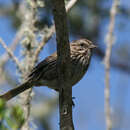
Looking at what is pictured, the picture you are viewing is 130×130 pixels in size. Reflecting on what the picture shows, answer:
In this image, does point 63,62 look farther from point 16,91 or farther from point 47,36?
point 47,36

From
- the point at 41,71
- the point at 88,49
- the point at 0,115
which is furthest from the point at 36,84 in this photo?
the point at 0,115

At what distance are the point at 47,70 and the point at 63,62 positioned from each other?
1.43 m

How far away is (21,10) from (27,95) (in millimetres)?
1719

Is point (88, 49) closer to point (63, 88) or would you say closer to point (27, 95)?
point (27, 95)

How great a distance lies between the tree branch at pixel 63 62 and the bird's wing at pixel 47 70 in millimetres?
1128

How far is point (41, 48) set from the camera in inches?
195

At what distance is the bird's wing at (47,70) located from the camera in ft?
16.2

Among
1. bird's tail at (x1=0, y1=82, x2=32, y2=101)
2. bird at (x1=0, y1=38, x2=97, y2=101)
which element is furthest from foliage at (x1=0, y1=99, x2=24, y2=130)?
bird at (x1=0, y1=38, x2=97, y2=101)

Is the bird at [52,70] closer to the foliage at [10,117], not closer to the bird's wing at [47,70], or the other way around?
the bird's wing at [47,70]

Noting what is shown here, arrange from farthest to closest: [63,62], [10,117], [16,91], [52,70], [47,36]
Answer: [47,36]
[52,70]
[16,91]
[63,62]
[10,117]

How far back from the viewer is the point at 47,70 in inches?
196

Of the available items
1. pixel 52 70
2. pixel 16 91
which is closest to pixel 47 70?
pixel 52 70

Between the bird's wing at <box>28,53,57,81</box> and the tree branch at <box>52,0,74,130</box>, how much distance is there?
3.70 feet

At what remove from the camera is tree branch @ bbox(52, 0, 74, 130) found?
3.15 meters
